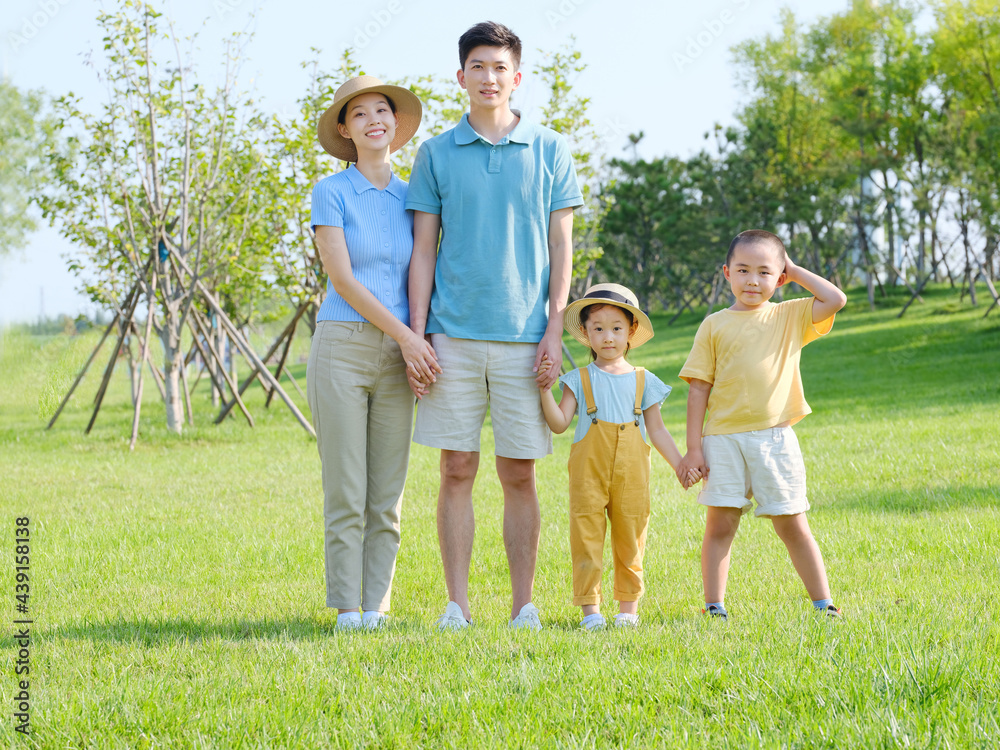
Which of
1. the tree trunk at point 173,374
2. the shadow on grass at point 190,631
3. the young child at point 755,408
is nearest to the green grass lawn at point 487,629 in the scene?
the shadow on grass at point 190,631

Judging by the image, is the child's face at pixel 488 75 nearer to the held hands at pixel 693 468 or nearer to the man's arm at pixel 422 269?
the man's arm at pixel 422 269

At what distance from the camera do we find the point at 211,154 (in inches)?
444

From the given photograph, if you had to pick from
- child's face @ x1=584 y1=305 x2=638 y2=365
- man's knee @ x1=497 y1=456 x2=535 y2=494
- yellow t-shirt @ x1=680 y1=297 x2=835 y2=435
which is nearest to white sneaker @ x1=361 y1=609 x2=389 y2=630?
man's knee @ x1=497 y1=456 x2=535 y2=494

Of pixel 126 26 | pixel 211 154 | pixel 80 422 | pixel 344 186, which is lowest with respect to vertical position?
pixel 80 422

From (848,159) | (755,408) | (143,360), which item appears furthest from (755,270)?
(848,159)

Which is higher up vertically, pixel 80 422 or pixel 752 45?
pixel 752 45

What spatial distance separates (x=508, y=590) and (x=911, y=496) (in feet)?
10.5

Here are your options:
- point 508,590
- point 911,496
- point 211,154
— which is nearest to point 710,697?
point 508,590

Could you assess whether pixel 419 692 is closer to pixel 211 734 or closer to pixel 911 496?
pixel 211 734

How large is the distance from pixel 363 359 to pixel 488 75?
3.87 ft

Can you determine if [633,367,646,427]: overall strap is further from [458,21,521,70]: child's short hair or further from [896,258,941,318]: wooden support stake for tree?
[896,258,941,318]: wooden support stake for tree

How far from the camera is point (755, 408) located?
3504 millimetres

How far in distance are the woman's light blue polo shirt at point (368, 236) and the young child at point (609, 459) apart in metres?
0.67

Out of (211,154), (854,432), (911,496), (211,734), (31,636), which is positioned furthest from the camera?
(211,154)
